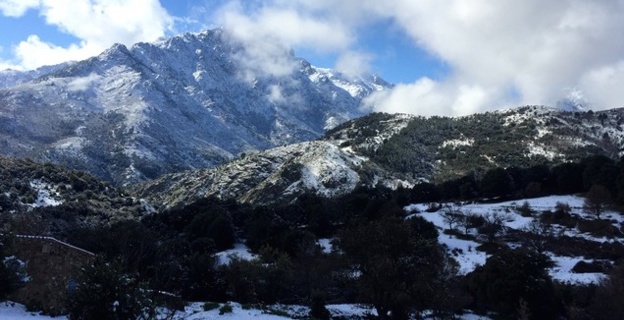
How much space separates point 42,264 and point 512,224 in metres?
65.4

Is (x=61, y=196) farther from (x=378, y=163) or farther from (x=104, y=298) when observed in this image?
(x=104, y=298)

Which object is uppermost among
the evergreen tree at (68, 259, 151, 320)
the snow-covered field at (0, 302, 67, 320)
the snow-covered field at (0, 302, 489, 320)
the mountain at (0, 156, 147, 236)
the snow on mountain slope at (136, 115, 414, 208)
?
the snow on mountain slope at (136, 115, 414, 208)

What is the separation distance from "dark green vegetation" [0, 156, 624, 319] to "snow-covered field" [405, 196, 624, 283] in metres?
2.23

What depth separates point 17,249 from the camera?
2119 cm

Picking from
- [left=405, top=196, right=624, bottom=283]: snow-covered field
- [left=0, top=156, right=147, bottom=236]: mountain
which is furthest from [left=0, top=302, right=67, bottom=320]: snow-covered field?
[left=0, top=156, right=147, bottom=236]: mountain

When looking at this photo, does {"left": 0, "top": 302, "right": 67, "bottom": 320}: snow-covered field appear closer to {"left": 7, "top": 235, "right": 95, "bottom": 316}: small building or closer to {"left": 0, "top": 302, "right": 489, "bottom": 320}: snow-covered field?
{"left": 0, "top": 302, "right": 489, "bottom": 320}: snow-covered field

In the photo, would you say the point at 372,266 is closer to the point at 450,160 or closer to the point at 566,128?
the point at 450,160

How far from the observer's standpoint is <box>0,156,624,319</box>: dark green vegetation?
23919mm

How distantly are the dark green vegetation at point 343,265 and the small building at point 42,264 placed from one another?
1.10 m

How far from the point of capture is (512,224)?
7056 cm

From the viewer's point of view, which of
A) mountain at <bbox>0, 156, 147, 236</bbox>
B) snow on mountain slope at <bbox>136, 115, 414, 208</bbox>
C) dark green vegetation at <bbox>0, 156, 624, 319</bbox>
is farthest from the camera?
snow on mountain slope at <bbox>136, 115, 414, 208</bbox>

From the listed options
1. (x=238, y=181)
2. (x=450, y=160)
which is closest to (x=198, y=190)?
(x=238, y=181)

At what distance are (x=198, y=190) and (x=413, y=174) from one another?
82.6 meters

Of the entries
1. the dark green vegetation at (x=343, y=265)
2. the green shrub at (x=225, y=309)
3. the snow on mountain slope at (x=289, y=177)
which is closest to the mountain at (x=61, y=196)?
the dark green vegetation at (x=343, y=265)
